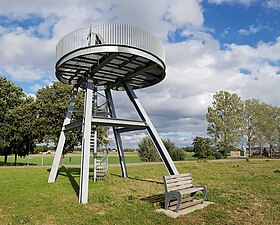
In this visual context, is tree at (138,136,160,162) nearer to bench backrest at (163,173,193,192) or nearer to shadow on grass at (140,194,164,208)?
shadow on grass at (140,194,164,208)

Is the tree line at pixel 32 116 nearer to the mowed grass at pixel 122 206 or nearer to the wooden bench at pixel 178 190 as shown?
the mowed grass at pixel 122 206

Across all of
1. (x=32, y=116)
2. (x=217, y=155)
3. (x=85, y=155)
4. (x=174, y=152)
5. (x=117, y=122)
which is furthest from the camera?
(x=217, y=155)

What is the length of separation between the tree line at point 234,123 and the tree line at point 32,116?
80.6ft

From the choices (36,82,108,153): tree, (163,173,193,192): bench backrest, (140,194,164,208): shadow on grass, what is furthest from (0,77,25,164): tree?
(163,173,193,192): bench backrest

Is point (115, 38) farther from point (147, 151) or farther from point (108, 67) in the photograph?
point (147, 151)

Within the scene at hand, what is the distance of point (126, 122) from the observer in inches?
409

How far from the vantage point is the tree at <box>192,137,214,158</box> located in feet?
140

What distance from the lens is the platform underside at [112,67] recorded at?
873cm

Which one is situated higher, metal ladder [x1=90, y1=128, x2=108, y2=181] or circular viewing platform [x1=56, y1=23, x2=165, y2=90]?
circular viewing platform [x1=56, y1=23, x2=165, y2=90]

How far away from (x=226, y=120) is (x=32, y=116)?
103 ft

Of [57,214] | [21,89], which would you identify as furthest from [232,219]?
[21,89]

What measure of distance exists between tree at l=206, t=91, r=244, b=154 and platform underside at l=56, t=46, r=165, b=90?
106 feet

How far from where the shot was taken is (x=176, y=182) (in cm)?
761

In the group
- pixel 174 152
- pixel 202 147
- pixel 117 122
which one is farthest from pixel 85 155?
pixel 202 147
